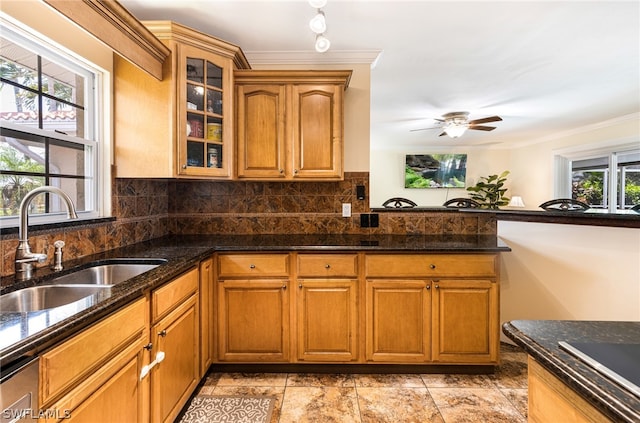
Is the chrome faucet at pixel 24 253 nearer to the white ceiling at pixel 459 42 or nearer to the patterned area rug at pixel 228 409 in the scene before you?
the patterned area rug at pixel 228 409

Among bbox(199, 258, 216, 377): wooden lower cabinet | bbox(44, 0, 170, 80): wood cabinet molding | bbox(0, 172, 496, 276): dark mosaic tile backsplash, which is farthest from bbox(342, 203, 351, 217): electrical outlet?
bbox(44, 0, 170, 80): wood cabinet molding

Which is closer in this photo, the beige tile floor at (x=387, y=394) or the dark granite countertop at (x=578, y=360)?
the dark granite countertop at (x=578, y=360)

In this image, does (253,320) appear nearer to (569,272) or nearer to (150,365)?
(150,365)

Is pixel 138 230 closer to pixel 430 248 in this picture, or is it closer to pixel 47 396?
pixel 47 396

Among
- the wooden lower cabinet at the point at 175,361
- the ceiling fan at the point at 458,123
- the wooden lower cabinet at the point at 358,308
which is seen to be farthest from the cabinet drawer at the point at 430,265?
the ceiling fan at the point at 458,123

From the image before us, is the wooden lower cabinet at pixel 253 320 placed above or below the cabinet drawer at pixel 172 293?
below

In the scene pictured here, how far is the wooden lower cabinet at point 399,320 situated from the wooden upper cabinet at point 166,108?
5.19 ft

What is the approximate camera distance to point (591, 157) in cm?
527

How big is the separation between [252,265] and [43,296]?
1.10 m

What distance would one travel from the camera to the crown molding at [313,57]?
261cm

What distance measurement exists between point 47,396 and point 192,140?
166 cm

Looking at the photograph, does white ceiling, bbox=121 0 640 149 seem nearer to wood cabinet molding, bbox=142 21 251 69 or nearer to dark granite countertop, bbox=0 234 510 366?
wood cabinet molding, bbox=142 21 251 69

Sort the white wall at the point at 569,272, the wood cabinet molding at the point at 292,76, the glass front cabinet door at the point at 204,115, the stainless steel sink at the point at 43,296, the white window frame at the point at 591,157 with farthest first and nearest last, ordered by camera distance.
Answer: the white window frame at the point at 591,157 < the wood cabinet molding at the point at 292,76 < the glass front cabinet door at the point at 204,115 < the white wall at the point at 569,272 < the stainless steel sink at the point at 43,296

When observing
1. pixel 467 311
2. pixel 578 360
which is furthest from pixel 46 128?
pixel 467 311
